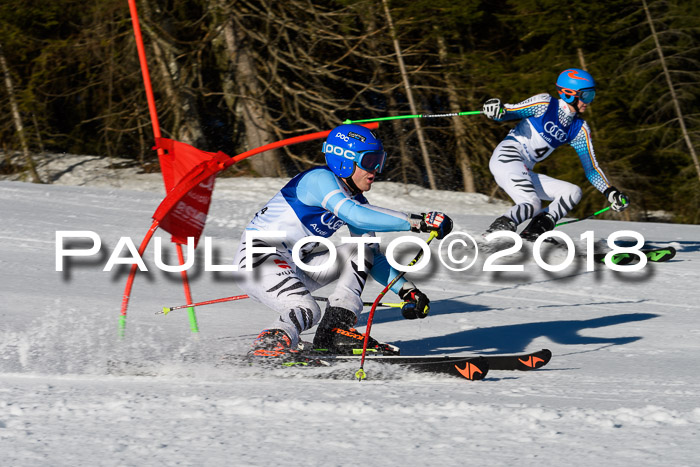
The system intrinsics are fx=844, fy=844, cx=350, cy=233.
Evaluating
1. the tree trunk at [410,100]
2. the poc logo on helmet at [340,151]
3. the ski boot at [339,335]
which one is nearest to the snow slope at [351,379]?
the ski boot at [339,335]

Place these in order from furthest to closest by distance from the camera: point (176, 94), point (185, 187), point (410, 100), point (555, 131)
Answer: point (176, 94) < point (410, 100) < point (555, 131) < point (185, 187)

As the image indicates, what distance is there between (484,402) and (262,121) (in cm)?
1210

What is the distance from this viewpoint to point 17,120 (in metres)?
15.7

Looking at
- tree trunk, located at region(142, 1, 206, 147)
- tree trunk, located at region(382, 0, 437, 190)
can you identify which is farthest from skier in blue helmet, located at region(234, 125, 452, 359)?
tree trunk, located at region(142, 1, 206, 147)

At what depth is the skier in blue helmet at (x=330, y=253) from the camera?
4.47 m

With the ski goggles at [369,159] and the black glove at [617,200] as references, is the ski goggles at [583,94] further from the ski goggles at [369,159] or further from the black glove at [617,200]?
the ski goggles at [369,159]

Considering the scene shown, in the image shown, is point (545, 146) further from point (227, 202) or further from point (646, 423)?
point (646, 423)

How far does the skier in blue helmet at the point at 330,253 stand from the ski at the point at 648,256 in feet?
13.6

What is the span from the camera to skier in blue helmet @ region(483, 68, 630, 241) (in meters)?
7.80

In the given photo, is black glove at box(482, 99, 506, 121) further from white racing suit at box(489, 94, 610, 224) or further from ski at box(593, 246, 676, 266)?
ski at box(593, 246, 676, 266)

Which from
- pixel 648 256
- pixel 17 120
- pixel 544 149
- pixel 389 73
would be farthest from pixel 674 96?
pixel 17 120

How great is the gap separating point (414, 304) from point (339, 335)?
44 cm

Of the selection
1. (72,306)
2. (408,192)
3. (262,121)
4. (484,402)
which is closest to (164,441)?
(484,402)

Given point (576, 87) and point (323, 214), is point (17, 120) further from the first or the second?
point (323, 214)
